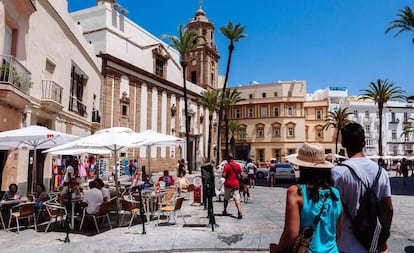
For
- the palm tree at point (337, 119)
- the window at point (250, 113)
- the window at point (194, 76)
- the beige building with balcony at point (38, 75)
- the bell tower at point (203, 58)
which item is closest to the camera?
the beige building with balcony at point (38, 75)

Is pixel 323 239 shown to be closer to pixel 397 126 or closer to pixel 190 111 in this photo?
pixel 190 111

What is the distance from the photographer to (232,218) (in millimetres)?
9305

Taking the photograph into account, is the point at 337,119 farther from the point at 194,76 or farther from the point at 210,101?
the point at 194,76

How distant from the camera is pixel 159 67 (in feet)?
124

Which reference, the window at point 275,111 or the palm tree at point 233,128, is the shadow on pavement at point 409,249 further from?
the window at point 275,111

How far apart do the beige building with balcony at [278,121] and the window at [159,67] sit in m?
23.9

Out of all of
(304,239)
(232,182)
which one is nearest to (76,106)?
(232,182)

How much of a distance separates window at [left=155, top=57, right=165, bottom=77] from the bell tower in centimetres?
1329

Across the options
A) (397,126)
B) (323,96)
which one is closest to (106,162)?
(323,96)

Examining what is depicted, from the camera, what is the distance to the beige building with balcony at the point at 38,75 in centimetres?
1161

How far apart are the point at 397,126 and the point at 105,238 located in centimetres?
6425

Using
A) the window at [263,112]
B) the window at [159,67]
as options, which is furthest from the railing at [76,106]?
the window at [263,112]

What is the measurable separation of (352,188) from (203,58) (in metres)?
50.9

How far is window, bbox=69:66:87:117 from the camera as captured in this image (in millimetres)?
19734
